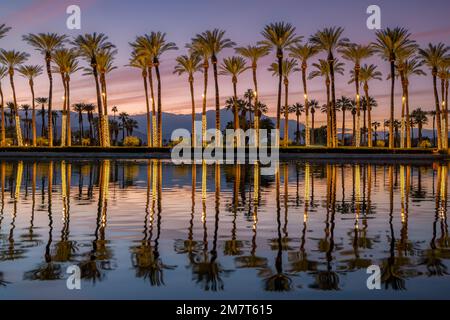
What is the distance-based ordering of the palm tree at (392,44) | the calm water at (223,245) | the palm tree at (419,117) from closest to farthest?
the calm water at (223,245), the palm tree at (392,44), the palm tree at (419,117)

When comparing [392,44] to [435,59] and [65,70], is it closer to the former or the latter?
[435,59]

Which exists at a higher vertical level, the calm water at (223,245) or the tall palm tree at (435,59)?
the tall palm tree at (435,59)

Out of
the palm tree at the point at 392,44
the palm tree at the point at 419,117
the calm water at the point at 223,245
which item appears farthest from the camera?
the palm tree at the point at 419,117

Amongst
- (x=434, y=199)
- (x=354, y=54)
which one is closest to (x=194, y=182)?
(x=434, y=199)

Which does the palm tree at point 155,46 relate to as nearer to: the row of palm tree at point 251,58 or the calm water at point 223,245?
the row of palm tree at point 251,58

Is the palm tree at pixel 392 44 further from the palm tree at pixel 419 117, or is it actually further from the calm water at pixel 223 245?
the palm tree at pixel 419 117

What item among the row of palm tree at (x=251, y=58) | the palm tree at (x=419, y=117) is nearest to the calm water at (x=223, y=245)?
the row of palm tree at (x=251, y=58)

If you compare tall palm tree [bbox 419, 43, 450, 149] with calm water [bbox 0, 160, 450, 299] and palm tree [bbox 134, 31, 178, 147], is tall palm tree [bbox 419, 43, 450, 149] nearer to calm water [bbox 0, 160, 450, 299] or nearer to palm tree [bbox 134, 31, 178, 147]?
palm tree [bbox 134, 31, 178, 147]

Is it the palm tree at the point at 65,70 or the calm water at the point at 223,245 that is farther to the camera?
the palm tree at the point at 65,70

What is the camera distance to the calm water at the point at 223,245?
7715mm

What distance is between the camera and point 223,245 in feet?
35.1

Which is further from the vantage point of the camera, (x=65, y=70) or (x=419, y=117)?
(x=419, y=117)

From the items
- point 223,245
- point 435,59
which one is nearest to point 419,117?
point 435,59

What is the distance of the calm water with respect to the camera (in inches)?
304
